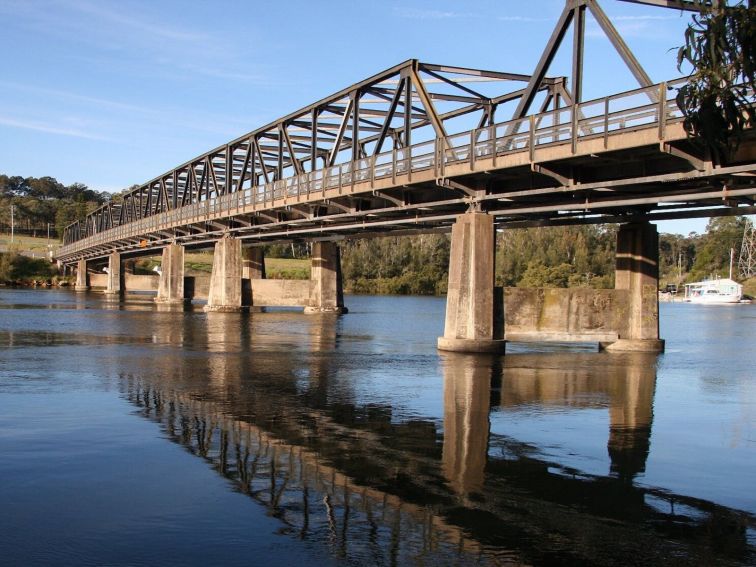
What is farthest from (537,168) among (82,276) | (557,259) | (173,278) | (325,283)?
(82,276)

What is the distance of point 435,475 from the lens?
1288 cm

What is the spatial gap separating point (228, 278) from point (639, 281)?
44.3 meters

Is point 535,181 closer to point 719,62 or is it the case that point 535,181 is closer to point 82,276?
point 719,62

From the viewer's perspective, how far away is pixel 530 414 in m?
19.2

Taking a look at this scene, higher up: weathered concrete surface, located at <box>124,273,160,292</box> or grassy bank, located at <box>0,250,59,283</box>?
grassy bank, located at <box>0,250,59,283</box>

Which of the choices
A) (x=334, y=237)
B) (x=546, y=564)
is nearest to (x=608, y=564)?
(x=546, y=564)

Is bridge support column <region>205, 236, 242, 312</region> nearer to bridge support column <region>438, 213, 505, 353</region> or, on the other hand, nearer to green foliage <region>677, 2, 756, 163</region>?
bridge support column <region>438, 213, 505, 353</region>

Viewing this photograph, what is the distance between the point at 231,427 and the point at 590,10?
2169 centimetres

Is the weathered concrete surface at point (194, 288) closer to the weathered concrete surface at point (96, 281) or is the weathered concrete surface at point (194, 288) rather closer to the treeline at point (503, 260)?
the treeline at point (503, 260)

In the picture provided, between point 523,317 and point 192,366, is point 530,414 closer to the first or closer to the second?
point 192,366

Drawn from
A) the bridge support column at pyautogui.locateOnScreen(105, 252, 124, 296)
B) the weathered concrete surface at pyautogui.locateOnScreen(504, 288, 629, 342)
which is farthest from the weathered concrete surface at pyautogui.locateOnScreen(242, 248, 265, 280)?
the weathered concrete surface at pyautogui.locateOnScreen(504, 288, 629, 342)

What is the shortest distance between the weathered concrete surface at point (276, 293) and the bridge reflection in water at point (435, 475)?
50.5 metres

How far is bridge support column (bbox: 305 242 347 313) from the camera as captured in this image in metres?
72.4

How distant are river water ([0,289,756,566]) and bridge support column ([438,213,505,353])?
19.2 feet
